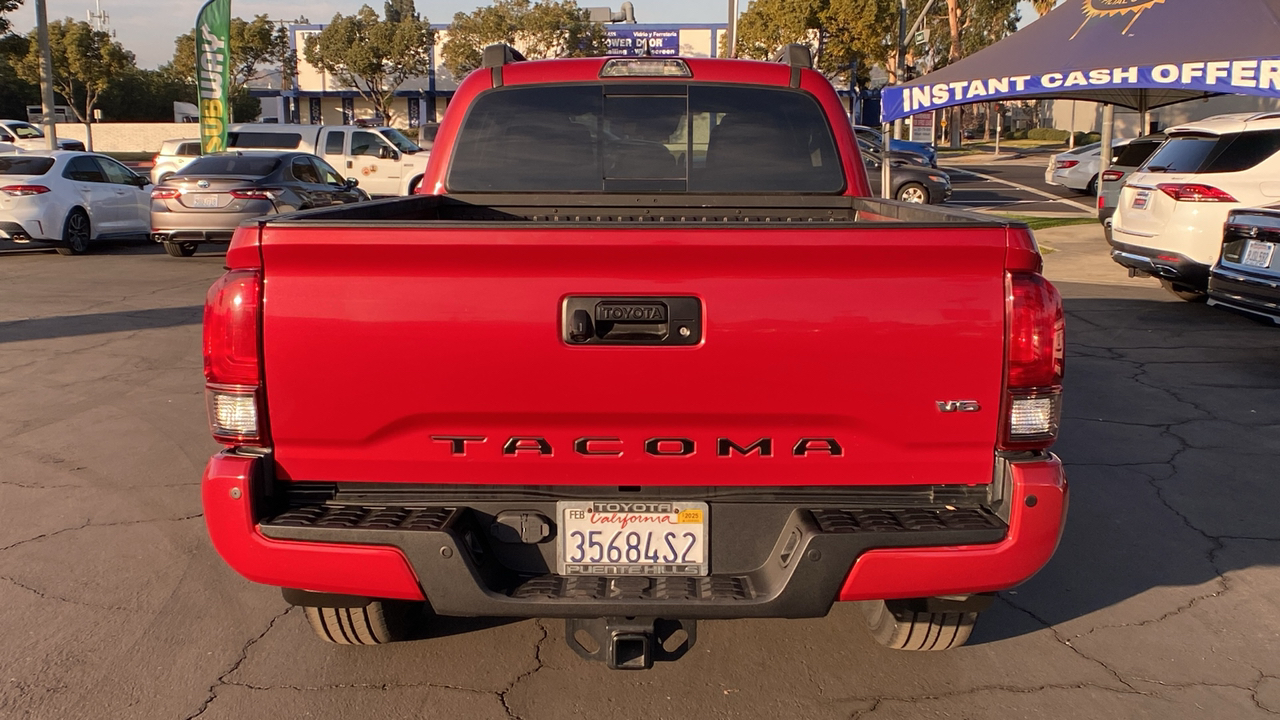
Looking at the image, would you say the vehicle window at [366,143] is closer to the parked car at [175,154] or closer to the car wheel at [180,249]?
the parked car at [175,154]

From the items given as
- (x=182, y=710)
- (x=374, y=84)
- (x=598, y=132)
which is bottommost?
(x=182, y=710)

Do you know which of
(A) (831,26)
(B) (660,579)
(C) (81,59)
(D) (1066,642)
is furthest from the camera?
(C) (81,59)

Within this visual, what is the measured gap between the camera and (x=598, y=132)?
14.8ft

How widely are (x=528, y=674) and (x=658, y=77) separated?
249 cm

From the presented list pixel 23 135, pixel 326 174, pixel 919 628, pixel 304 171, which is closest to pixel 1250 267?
pixel 919 628

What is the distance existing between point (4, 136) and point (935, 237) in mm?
40799

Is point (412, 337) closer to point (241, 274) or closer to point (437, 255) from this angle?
point (437, 255)

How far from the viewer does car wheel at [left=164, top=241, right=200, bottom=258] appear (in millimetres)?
15375

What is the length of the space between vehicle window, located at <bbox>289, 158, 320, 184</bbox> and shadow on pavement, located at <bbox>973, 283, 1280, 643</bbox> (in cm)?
1080

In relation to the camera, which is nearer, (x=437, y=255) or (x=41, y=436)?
(x=437, y=255)

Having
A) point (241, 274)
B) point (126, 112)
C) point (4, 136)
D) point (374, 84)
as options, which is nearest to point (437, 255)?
point (241, 274)

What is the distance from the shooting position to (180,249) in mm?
15469

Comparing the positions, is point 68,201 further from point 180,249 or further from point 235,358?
point 235,358

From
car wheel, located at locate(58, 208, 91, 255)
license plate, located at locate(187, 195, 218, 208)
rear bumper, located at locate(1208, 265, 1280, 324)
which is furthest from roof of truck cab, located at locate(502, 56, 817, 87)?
car wheel, located at locate(58, 208, 91, 255)
